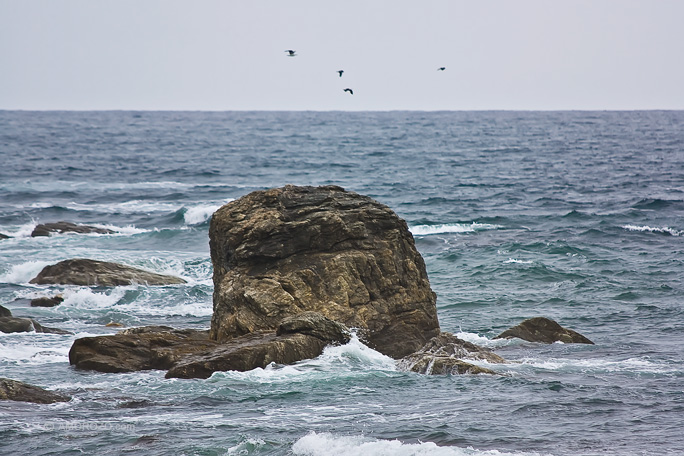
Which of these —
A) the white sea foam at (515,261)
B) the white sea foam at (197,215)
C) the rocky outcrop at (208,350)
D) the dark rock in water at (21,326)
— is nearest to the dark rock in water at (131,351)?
the rocky outcrop at (208,350)

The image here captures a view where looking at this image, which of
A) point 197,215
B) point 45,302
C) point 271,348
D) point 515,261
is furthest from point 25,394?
point 197,215

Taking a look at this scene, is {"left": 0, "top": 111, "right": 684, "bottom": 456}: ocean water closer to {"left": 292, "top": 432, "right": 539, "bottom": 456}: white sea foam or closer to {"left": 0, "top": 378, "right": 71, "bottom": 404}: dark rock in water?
{"left": 292, "top": 432, "right": 539, "bottom": 456}: white sea foam

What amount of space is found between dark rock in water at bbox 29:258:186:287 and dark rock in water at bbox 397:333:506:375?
11.2 metres

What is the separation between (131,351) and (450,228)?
2304 centimetres

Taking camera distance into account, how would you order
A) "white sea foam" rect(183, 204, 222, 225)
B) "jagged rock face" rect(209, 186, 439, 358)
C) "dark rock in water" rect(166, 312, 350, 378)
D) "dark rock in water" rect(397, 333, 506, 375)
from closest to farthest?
"dark rock in water" rect(166, 312, 350, 378) < "dark rock in water" rect(397, 333, 506, 375) < "jagged rock face" rect(209, 186, 439, 358) < "white sea foam" rect(183, 204, 222, 225)

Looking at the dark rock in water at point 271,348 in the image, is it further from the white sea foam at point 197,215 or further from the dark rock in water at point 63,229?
the white sea foam at point 197,215

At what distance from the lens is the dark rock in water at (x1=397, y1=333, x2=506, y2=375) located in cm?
1550

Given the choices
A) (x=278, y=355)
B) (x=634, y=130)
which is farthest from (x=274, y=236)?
(x=634, y=130)

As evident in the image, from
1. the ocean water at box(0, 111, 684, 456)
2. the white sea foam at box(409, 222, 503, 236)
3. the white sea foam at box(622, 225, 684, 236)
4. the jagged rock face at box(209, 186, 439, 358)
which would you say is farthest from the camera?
the white sea foam at box(409, 222, 503, 236)

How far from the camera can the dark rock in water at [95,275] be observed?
82.0 ft

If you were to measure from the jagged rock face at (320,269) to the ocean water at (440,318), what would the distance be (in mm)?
963

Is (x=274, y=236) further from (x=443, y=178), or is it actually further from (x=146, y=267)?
(x=443, y=178)

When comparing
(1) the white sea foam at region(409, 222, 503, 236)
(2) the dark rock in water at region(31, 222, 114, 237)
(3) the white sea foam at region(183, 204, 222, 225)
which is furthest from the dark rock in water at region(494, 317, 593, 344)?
(3) the white sea foam at region(183, 204, 222, 225)

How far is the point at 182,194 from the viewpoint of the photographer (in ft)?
167
